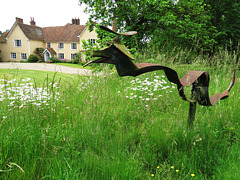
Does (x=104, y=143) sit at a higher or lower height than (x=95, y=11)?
lower

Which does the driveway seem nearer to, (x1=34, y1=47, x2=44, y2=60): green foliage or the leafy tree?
the leafy tree

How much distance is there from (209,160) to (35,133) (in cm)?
180

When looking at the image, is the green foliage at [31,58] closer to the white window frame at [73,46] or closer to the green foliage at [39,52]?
the green foliage at [39,52]

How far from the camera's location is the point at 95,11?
9117 millimetres

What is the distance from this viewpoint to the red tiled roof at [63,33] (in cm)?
3431

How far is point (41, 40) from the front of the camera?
118ft

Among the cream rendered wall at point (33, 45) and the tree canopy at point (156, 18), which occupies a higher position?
the cream rendered wall at point (33, 45)

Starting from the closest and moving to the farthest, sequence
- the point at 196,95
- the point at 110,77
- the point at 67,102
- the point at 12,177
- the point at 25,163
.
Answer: the point at 12,177 < the point at 25,163 < the point at 196,95 < the point at 67,102 < the point at 110,77

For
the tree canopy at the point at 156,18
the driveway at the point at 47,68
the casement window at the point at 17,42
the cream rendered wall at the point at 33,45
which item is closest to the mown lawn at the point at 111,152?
the driveway at the point at 47,68

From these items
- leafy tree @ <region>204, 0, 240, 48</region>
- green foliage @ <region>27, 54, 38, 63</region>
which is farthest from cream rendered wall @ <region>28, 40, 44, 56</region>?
leafy tree @ <region>204, 0, 240, 48</region>

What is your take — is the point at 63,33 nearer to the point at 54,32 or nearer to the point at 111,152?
the point at 54,32

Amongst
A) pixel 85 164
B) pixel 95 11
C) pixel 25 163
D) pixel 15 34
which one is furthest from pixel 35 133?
pixel 15 34

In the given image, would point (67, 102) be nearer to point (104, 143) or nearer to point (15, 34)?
point (104, 143)

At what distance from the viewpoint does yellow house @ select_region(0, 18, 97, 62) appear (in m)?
33.9
